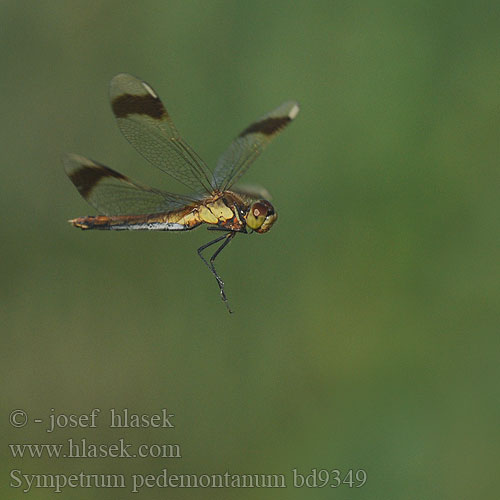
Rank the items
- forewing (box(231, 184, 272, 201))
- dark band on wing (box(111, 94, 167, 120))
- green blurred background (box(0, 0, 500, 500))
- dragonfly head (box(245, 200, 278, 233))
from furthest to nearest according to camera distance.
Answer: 1. green blurred background (box(0, 0, 500, 500))
2. dark band on wing (box(111, 94, 167, 120))
3. forewing (box(231, 184, 272, 201))
4. dragonfly head (box(245, 200, 278, 233))

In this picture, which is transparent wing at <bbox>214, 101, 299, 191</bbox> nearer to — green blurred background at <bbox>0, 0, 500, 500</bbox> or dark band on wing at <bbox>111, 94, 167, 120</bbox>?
dark band on wing at <bbox>111, 94, 167, 120</bbox>

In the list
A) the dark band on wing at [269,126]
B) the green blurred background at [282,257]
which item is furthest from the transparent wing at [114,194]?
the green blurred background at [282,257]

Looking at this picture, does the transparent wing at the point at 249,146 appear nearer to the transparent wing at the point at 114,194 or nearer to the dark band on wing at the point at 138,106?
the transparent wing at the point at 114,194

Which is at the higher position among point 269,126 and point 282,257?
point 269,126

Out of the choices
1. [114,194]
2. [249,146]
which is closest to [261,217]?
[249,146]

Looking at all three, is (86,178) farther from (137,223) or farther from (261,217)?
(261,217)

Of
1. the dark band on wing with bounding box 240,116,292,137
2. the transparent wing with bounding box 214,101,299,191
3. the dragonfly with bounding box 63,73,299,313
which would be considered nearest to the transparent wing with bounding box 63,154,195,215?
the dragonfly with bounding box 63,73,299,313
